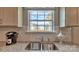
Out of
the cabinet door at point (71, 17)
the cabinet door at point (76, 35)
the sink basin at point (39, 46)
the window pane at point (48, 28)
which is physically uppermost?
the cabinet door at point (71, 17)

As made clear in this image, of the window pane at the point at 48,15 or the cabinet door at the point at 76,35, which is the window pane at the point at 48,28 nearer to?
the window pane at the point at 48,15

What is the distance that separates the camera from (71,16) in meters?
0.83

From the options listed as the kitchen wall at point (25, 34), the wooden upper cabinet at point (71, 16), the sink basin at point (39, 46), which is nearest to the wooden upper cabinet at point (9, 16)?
the kitchen wall at point (25, 34)

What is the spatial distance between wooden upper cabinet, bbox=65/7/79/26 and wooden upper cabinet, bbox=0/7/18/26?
27 centimetres

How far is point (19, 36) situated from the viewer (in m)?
0.80

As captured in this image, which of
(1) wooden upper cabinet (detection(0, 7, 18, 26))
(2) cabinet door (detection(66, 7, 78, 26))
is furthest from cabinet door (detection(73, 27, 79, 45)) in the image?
(1) wooden upper cabinet (detection(0, 7, 18, 26))

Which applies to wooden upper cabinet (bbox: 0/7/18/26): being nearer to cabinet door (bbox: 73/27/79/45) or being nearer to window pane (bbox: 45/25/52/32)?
window pane (bbox: 45/25/52/32)

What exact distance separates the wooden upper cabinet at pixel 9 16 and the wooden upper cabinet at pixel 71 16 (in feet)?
0.90

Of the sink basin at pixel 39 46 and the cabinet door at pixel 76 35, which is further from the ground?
the cabinet door at pixel 76 35

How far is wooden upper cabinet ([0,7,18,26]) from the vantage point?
2.39ft

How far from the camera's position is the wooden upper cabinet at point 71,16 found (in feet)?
2.40
